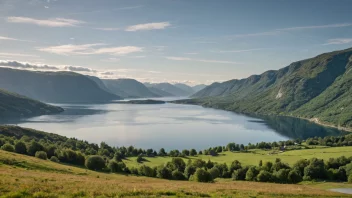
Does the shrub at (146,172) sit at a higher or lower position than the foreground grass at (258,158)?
higher

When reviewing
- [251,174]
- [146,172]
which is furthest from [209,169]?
[146,172]

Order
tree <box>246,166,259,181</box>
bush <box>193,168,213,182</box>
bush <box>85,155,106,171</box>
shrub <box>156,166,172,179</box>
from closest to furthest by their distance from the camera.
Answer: bush <box>193,168,213,182</box> → tree <box>246,166,259,181</box> → bush <box>85,155,106,171</box> → shrub <box>156,166,172,179</box>

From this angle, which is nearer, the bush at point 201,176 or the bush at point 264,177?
the bush at point 201,176

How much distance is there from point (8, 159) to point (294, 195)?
4284 cm

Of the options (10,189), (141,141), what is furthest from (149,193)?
(141,141)

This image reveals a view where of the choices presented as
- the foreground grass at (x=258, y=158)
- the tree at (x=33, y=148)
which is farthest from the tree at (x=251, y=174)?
the tree at (x=33, y=148)

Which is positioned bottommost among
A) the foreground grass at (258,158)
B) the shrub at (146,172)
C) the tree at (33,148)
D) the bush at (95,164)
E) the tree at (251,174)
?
the foreground grass at (258,158)

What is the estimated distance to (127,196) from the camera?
20656 mm

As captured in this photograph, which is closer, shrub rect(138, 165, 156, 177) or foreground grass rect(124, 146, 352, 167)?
shrub rect(138, 165, 156, 177)

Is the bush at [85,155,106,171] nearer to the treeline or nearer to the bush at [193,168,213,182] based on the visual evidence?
the treeline

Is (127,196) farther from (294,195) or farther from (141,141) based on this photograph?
(141,141)

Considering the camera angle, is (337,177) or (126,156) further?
(126,156)

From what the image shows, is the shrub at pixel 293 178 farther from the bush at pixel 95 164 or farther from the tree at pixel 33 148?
the tree at pixel 33 148

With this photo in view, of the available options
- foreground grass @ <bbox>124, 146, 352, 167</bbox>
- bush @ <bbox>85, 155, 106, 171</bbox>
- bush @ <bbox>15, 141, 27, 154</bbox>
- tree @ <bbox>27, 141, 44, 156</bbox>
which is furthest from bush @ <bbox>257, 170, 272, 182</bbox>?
bush @ <bbox>15, 141, 27, 154</bbox>
